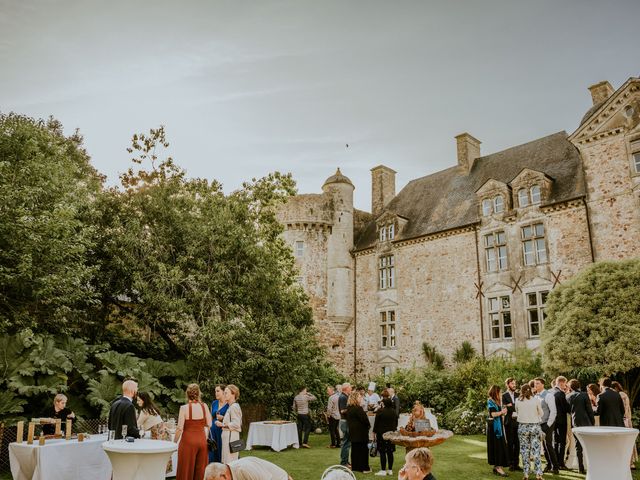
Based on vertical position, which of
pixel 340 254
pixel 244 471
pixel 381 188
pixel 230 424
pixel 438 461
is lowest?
pixel 438 461

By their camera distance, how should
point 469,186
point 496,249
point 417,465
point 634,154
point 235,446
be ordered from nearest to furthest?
point 417,465 → point 235,446 → point 634,154 → point 496,249 → point 469,186

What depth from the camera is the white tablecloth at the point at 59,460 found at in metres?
7.48

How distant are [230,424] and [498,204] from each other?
61.4 ft

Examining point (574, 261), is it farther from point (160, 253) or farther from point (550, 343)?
point (160, 253)

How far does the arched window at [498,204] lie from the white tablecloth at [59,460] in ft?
65.5

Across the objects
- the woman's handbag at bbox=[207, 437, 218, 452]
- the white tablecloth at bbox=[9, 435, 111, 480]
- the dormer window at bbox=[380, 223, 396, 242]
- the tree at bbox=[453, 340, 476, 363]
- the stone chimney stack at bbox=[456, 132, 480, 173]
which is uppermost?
the stone chimney stack at bbox=[456, 132, 480, 173]

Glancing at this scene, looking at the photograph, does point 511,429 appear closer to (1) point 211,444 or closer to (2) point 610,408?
(2) point 610,408

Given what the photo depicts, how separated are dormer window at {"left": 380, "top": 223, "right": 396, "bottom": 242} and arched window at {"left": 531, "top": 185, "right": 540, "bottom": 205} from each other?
805cm

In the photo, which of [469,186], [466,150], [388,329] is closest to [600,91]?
[466,150]

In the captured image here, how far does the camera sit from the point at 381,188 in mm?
31844

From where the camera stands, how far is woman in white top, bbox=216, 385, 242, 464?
842 centimetres

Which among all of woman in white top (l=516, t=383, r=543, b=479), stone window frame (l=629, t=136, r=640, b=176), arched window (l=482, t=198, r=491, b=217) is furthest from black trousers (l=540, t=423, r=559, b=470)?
arched window (l=482, t=198, r=491, b=217)

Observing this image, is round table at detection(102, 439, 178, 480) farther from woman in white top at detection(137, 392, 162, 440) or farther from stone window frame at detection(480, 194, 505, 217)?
stone window frame at detection(480, 194, 505, 217)

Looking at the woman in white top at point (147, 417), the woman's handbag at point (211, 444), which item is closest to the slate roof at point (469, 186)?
the woman's handbag at point (211, 444)
